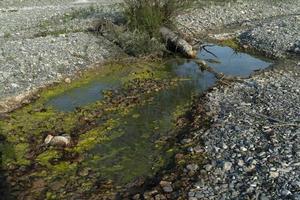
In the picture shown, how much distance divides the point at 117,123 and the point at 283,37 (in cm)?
986

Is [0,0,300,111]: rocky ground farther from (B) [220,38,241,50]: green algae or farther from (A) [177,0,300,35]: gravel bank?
(B) [220,38,241,50]: green algae

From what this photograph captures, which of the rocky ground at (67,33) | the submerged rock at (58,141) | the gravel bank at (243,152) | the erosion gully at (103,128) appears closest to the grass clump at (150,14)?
the rocky ground at (67,33)

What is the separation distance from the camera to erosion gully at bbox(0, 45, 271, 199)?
34.2 ft

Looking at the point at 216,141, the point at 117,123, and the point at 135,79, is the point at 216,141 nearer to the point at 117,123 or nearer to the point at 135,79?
the point at 117,123

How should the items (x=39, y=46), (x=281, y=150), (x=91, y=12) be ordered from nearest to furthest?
1. (x=281, y=150)
2. (x=39, y=46)
3. (x=91, y=12)

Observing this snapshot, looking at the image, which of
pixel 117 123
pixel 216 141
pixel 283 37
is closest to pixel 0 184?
pixel 117 123

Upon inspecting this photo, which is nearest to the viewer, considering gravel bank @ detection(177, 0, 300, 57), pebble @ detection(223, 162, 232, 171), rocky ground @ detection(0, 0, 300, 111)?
pebble @ detection(223, 162, 232, 171)

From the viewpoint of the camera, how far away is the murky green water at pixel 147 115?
10992 mm

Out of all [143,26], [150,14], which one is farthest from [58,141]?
[150,14]

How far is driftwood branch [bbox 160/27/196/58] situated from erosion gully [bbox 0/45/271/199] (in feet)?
2.18

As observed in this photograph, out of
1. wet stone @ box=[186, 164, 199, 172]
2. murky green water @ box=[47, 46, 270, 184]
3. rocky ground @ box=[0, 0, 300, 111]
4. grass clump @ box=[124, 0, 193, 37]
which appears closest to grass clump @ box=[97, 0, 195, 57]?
grass clump @ box=[124, 0, 193, 37]

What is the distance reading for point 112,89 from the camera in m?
15.9

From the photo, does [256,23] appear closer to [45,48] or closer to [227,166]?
[45,48]

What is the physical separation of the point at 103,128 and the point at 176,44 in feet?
25.3
